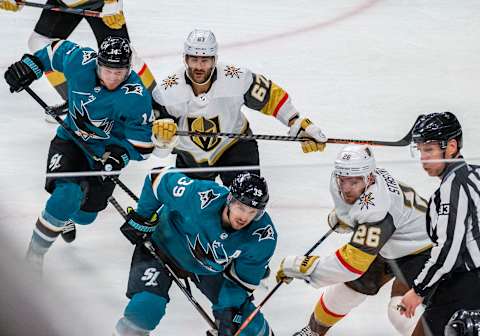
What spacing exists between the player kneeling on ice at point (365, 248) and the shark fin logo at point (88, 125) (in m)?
0.84

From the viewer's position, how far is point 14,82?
110 inches

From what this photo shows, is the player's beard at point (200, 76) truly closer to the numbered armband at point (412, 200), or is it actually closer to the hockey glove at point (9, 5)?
the numbered armband at point (412, 200)

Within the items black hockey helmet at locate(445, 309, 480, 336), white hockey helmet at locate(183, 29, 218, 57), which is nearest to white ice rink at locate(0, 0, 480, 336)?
white hockey helmet at locate(183, 29, 218, 57)

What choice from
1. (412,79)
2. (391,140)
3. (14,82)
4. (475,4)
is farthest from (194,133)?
(475,4)

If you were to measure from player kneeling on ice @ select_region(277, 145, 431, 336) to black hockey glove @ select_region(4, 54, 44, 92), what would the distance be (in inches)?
43.4

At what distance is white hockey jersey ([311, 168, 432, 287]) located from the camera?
212 cm

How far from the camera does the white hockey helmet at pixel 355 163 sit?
2154mm

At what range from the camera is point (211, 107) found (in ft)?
9.55

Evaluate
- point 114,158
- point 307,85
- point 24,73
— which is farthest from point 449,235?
point 307,85

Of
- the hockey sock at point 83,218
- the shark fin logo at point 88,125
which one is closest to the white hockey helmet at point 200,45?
the shark fin logo at point 88,125

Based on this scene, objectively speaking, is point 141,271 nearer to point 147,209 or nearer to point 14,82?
point 147,209

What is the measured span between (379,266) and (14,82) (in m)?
1.33

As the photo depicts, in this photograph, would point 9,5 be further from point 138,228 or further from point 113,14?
point 138,228

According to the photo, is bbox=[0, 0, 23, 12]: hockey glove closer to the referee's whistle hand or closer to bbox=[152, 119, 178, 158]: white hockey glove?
bbox=[152, 119, 178, 158]: white hockey glove
